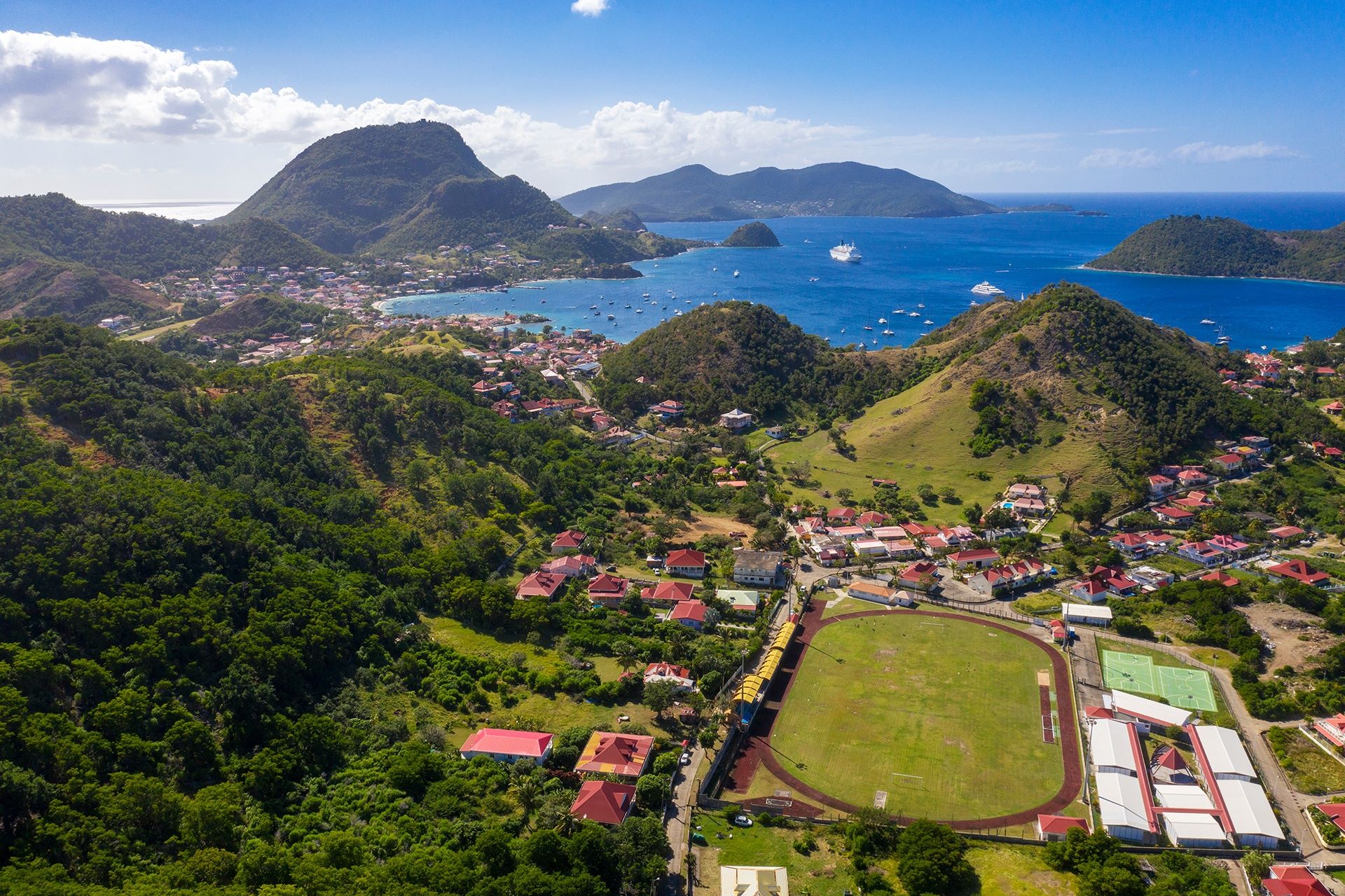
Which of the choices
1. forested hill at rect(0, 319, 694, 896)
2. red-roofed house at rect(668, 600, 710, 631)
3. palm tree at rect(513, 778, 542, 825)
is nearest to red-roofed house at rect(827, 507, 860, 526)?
red-roofed house at rect(668, 600, 710, 631)

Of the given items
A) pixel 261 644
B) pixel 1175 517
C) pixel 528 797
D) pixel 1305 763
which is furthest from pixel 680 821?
pixel 1175 517

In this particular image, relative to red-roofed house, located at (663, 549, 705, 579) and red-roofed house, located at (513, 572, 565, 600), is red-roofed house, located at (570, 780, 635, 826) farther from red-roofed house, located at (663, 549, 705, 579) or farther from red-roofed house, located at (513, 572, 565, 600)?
red-roofed house, located at (663, 549, 705, 579)

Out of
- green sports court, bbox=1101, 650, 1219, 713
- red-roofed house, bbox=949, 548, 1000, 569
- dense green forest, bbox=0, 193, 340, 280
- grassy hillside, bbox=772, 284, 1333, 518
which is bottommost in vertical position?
green sports court, bbox=1101, 650, 1219, 713

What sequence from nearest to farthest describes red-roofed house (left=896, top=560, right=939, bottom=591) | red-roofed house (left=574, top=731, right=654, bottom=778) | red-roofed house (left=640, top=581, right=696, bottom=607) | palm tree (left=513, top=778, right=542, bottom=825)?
palm tree (left=513, top=778, right=542, bottom=825) < red-roofed house (left=574, top=731, right=654, bottom=778) < red-roofed house (left=640, top=581, right=696, bottom=607) < red-roofed house (left=896, top=560, right=939, bottom=591)

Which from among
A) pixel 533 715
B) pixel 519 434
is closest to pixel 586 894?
pixel 533 715

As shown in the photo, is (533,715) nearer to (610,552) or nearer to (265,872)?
(265,872)

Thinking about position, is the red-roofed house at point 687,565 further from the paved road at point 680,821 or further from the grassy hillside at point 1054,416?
the paved road at point 680,821
